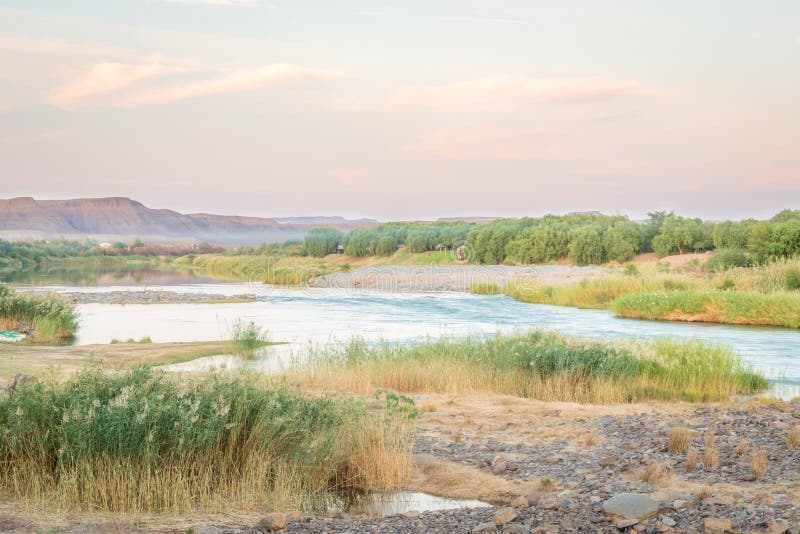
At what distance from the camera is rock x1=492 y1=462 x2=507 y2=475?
903 centimetres

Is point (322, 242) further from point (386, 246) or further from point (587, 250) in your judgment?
point (587, 250)

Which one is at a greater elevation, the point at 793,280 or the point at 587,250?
the point at 587,250

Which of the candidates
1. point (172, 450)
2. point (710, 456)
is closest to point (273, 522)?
point (172, 450)

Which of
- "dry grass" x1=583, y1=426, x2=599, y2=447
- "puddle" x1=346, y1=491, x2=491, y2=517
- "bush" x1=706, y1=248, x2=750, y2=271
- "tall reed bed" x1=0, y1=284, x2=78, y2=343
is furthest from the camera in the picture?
"bush" x1=706, y1=248, x2=750, y2=271

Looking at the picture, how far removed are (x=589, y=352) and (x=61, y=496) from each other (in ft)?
32.5

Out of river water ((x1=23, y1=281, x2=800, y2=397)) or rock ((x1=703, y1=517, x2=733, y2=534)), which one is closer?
rock ((x1=703, y1=517, x2=733, y2=534))

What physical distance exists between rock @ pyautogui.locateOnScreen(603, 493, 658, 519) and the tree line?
39.3 meters

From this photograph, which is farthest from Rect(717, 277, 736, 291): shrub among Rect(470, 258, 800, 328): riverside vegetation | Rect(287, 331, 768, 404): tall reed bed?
Rect(287, 331, 768, 404): tall reed bed

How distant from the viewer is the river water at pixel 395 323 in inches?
890

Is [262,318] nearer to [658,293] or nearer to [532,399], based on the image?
[658,293]

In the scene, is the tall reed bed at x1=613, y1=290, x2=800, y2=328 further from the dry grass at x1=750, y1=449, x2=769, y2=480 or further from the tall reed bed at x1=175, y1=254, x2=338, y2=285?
the tall reed bed at x1=175, y1=254, x2=338, y2=285

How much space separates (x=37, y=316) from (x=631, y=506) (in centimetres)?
2400

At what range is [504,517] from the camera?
682 centimetres

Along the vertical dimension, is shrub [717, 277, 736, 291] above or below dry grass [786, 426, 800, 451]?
above
